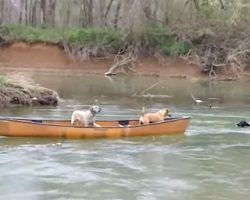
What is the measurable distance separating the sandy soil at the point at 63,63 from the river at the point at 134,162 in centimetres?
1829

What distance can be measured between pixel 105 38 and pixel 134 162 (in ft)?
109

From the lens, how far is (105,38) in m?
49.5

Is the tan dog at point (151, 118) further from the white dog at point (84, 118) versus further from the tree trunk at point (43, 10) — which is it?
the tree trunk at point (43, 10)

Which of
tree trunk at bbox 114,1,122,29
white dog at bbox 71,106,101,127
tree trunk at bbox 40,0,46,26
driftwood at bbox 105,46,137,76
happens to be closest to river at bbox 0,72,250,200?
white dog at bbox 71,106,101,127

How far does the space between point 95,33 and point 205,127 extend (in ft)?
94.5

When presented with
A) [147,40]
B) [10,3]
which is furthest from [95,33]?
[10,3]

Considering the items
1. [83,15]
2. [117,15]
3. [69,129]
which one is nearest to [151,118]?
[69,129]

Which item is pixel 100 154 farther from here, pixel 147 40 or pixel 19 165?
pixel 147 40

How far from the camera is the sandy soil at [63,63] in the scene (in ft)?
153

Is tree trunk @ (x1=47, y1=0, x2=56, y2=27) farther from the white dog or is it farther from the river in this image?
the white dog

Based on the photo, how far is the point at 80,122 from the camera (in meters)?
19.9

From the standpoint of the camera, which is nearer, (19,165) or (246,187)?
(246,187)

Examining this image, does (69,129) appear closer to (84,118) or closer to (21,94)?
(84,118)

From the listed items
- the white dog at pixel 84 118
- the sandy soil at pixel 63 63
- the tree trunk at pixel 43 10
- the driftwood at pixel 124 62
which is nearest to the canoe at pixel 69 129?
the white dog at pixel 84 118
